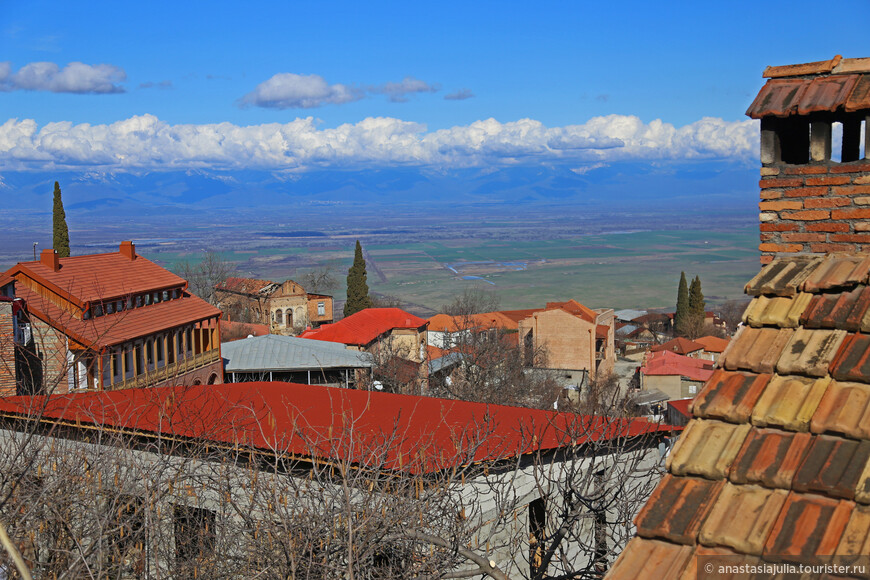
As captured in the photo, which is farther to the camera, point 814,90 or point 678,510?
point 814,90

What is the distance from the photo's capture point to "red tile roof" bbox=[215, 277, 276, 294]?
81625 millimetres

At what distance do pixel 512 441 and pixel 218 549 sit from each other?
405cm

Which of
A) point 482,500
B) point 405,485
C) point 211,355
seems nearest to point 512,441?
point 482,500

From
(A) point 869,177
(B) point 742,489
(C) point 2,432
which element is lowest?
(C) point 2,432

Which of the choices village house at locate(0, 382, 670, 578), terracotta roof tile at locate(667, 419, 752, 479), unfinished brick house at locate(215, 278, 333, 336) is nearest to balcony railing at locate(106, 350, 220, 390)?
village house at locate(0, 382, 670, 578)

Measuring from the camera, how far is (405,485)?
8.02 meters

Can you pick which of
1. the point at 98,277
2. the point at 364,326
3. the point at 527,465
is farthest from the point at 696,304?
the point at 527,465

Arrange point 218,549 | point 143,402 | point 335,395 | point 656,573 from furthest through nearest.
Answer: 1. point 335,395
2. point 143,402
3. point 218,549
4. point 656,573

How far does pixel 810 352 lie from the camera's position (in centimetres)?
399

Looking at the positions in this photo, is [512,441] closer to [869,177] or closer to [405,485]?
[405,485]

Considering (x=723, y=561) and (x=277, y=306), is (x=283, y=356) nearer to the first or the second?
(x=723, y=561)

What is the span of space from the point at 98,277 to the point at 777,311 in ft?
99.5

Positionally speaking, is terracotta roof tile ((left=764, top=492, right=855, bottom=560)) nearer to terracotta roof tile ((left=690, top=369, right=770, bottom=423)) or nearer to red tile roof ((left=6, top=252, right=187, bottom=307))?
terracotta roof tile ((left=690, top=369, right=770, bottom=423))

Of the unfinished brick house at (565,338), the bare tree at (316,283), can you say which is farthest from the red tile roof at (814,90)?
the bare tree at (316,283)
